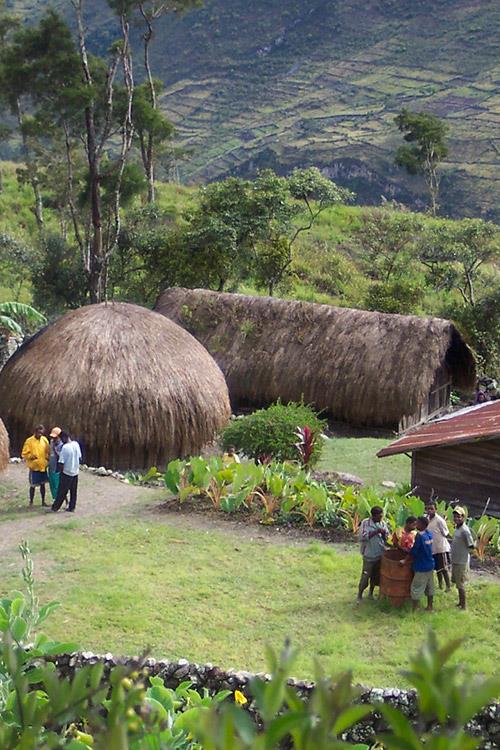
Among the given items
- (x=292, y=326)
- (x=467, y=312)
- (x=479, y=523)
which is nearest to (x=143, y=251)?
(x=292, y=326)

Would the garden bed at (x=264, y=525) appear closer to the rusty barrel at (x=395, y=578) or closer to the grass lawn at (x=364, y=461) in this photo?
the rusty barrel at (x=395, y=578)

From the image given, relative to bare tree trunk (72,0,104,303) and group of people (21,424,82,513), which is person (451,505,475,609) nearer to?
group of people (21,424,82,513)

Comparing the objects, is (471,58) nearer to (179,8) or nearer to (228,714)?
(179,8)

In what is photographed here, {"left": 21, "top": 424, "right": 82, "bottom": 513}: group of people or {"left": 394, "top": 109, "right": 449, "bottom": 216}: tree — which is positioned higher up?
{"left": 394, "top": 109, "right": 449, "bottom": 216}: tree

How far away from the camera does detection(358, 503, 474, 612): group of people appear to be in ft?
30.1

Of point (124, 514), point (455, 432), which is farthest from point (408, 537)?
point (124, 514)

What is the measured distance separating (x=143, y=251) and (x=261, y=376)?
6.72 metres

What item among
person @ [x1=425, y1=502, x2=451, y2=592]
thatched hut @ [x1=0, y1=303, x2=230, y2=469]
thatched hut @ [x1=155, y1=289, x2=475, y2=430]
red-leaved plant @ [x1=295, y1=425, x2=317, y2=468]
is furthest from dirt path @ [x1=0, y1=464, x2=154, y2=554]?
thatched hut @ [x1=155, y1=289, x2=475, y2=430]

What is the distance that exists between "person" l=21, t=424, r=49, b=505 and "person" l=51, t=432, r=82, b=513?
0.30m

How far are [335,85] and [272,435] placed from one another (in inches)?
3056

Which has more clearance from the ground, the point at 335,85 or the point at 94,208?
the point at 335,85

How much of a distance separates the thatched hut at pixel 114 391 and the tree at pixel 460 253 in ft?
37.2

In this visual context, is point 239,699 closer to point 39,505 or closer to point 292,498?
point 292,498

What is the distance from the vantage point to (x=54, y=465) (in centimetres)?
1281
